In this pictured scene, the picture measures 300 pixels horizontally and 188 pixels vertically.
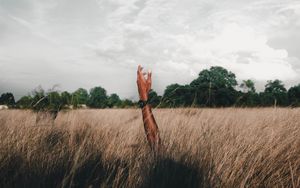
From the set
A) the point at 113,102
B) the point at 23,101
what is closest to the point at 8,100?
the point at 23,101

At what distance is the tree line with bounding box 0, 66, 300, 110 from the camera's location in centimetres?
571

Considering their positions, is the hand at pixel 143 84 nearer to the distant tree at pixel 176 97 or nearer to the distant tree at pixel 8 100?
the distant tree at pixel 176 97

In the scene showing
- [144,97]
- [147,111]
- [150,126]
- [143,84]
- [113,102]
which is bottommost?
[150,126]

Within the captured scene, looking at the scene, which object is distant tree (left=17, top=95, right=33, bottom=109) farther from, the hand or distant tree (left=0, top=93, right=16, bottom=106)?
the hand

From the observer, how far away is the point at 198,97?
6.23 metres

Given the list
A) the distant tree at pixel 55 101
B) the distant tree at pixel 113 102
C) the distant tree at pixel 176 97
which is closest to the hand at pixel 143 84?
the distant tree at pixel 176 97

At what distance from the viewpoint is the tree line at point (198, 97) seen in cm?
571

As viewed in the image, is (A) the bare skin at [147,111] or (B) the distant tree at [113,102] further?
(B) the distant tree at [113,102]

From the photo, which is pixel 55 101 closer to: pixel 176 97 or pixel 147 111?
pixel 176 97

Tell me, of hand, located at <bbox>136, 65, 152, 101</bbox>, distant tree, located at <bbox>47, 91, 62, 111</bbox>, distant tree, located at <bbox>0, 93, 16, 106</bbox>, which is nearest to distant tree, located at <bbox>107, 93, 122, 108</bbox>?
distant tree, located at <bbox>0, 93, 16, 106</bbox>

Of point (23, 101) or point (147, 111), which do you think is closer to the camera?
point (147, 111)

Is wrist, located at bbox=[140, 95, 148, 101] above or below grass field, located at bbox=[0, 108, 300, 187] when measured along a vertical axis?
above

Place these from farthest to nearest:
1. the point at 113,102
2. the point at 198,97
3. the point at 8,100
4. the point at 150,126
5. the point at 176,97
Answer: the point at 113,102
the point at 176,97
the point at 8,100
the point at 198,97
the point at 150,126

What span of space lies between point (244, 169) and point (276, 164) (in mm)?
346
